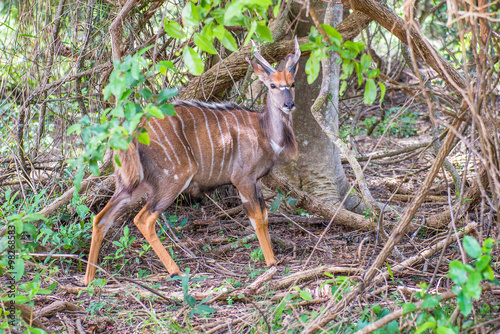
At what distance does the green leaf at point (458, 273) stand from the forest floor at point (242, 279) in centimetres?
20

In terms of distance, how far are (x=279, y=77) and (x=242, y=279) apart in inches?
61.3

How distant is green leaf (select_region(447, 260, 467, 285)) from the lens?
5.70 ft

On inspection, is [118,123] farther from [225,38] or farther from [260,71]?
[260,71]

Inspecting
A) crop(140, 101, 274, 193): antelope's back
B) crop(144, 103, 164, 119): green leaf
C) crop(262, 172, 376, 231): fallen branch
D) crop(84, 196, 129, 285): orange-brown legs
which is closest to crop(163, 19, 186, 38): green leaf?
crop(144, 103, 164, 119): green leaf

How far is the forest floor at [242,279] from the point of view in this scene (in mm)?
2420

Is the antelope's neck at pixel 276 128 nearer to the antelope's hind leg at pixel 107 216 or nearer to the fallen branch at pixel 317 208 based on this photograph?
the fallen branch at pixel 317 208

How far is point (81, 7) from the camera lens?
4172 millimetres

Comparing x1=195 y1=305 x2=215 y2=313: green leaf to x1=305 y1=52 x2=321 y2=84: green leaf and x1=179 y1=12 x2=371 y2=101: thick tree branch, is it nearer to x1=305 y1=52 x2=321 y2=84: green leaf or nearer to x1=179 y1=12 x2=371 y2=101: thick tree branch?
x1=305 y1=52 x2=321 y2=84: green leaf

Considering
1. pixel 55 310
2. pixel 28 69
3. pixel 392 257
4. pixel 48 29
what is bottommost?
pixel 392 257

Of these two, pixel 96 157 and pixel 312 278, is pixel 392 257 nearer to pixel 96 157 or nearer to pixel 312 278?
pixel 312 278

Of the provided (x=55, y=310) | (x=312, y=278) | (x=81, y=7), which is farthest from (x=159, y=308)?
(x=81, y=7)

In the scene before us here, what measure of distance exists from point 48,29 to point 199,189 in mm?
1894

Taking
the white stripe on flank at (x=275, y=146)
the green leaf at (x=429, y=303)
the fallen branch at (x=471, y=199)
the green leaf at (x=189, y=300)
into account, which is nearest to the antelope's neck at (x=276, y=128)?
the white stripe on flank at (x=275, y=146)

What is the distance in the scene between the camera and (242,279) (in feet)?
10.7
